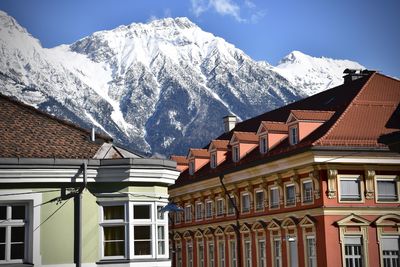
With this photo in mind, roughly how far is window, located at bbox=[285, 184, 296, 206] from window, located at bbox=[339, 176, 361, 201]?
10.1 ft

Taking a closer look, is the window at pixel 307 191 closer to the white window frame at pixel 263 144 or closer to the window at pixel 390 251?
the window at pixel 390 251

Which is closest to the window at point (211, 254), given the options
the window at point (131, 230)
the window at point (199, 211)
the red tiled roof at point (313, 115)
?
the window at point (199, 211)

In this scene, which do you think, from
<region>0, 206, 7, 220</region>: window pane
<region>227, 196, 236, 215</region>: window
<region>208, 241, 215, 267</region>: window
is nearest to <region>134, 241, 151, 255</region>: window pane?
<region>0, 206, 7, 220</region>: window pane

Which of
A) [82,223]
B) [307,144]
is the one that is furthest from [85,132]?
[307,144]

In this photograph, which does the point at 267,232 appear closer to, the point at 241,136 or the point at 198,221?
the point at 241,136

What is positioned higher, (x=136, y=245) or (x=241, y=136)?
(x=241, y=136)

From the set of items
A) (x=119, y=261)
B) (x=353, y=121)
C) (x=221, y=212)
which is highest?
(x=353, y=121)

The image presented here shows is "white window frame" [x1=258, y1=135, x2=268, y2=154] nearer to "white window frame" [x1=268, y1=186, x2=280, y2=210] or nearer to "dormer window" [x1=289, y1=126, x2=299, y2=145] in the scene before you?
"white window frame" [x1=268, y1=186, x2=280, y2=210]

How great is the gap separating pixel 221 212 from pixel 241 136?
530 centimetres

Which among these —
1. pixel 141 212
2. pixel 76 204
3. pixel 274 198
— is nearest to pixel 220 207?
pixel 274 198

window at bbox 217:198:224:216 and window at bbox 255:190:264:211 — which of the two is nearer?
window at bbox 255:190:264:211

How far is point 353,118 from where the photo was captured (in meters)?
37.7

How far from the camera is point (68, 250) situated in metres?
18.5

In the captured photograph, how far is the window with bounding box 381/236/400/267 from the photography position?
115ft
